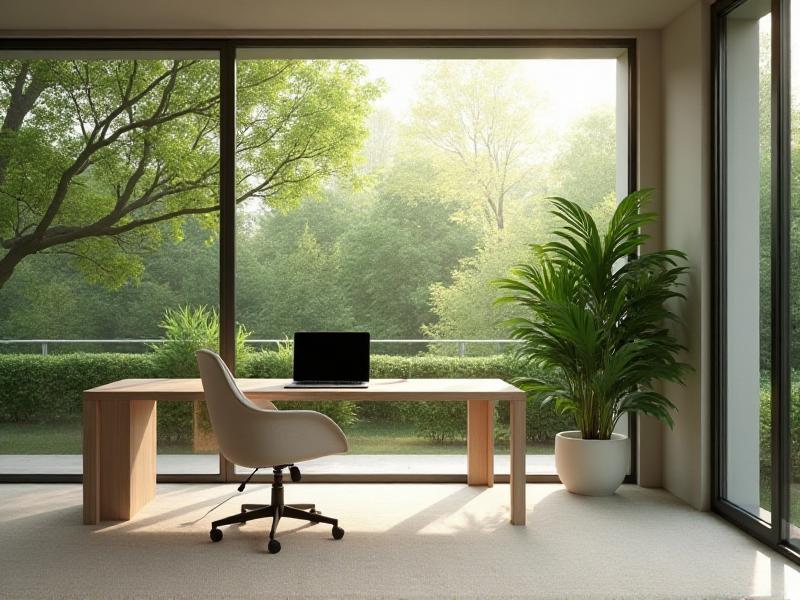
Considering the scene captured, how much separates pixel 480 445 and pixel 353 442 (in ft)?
10.8

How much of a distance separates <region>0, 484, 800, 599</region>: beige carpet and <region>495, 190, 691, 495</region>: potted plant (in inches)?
12.6

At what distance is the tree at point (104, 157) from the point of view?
232 inches

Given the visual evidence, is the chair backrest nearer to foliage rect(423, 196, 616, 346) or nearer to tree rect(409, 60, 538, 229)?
foliage rect(423, 196, 616, 346)

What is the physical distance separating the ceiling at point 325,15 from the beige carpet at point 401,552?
2.89 metres

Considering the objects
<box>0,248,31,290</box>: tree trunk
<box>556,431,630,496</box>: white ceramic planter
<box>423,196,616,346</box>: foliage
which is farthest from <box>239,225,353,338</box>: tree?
<box>556,431,630,496</box>: white ceramic planter

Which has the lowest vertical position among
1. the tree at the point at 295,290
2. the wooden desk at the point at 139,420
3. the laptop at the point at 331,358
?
the wooden desk at the point at 139,420

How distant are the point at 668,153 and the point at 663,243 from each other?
1.85 feet

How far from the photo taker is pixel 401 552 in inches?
154

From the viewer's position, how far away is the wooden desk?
173 inches

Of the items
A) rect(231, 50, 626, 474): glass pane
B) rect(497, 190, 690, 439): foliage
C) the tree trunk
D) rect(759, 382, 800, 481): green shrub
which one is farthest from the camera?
rect(231, 50, 626, 474): glass pane

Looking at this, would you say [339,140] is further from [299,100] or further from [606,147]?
[606,147]

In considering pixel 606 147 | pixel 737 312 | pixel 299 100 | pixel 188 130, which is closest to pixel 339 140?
pixel 299 100

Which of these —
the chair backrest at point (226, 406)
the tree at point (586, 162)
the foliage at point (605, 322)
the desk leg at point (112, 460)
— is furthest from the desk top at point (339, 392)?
the tree at point (586, 162)

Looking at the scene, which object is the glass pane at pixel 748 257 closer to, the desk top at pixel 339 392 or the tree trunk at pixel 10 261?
the desk top at pixel 339 392
